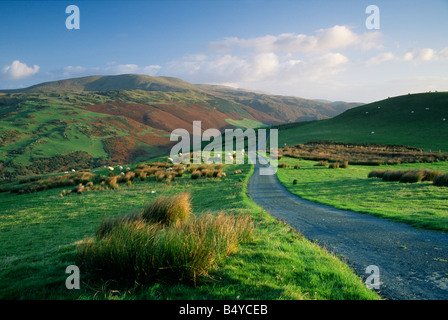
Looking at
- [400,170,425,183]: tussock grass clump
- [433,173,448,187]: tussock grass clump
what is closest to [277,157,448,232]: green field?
[433,173,448,187]: tussock grass clump

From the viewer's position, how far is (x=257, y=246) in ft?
21.8

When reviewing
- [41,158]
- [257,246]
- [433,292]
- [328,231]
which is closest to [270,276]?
[257,246]

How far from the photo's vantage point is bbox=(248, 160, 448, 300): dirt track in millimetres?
4746

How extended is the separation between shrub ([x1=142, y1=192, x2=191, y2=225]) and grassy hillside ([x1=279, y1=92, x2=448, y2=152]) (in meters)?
64.3

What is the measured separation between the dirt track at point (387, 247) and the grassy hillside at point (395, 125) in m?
58.2

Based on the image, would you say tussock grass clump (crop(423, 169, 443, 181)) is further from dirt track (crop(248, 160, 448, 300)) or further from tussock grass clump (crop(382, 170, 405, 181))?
dirt track (crop(248, 160, 448, 300))

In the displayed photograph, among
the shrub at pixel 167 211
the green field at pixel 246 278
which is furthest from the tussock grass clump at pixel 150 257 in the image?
the shrub at pixel 167 211

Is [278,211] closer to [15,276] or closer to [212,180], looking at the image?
[15,276]

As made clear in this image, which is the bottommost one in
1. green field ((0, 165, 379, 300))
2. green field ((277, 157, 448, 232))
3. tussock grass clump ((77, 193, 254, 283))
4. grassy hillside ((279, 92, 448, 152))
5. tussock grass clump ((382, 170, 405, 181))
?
green field ((277, 157, 448, 232))

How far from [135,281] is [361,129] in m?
101

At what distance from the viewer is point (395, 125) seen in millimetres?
84750

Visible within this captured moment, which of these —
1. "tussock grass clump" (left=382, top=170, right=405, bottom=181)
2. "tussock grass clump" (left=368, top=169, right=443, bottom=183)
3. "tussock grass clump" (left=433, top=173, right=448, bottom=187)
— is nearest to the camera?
"tussock grass clump" (left=433, top=173, right=448, bottom=187)

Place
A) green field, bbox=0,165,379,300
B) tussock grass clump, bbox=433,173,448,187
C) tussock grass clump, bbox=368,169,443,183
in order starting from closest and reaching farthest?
green field, bbox=0,165,379,300 → tussock grass clump, bbox=433,173,448,187 → tussock grass clump, bbox=368,169,443,183

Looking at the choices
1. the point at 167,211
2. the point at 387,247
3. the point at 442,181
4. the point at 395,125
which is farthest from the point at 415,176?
the point at 395,125
